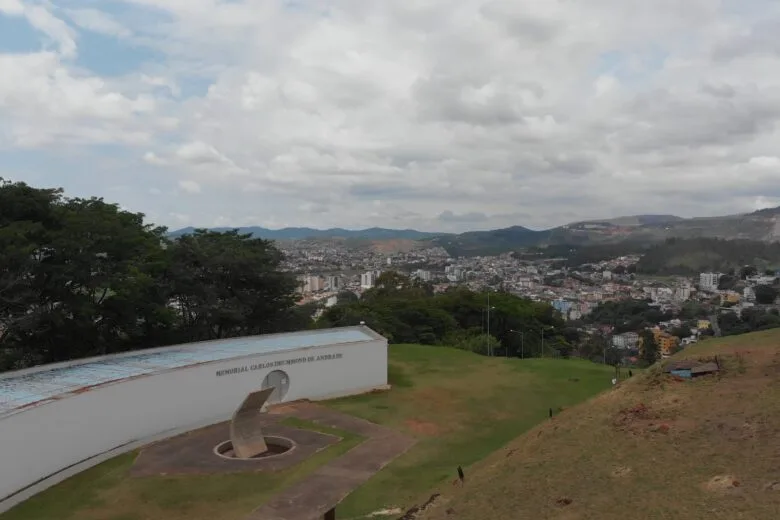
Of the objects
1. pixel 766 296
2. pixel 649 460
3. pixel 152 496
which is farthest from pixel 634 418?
pixel 766 296

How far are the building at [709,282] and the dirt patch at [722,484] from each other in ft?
332

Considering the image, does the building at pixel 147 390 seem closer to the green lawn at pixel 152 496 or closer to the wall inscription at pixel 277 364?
the wall inscription at pixel 277 364

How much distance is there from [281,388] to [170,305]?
43.5 feet

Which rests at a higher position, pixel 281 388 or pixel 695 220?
pixel 695 220

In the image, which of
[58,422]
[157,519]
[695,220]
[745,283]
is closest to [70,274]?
[58,422]

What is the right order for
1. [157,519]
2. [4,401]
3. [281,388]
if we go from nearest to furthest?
[157,519] → [4,401] → [281,388]

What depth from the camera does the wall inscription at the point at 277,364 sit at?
22.0 meters

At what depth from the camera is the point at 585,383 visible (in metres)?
27.2

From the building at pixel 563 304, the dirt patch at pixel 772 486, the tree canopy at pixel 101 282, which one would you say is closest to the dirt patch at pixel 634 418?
the dirt patch at pixel 772 486

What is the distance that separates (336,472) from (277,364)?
7.97 metres

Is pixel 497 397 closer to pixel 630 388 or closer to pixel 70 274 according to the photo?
pixel 630 388

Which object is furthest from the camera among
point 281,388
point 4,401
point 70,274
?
point 70,274

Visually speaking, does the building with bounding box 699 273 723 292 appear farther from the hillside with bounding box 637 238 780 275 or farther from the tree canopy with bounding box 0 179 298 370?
the tree canopy with bounding box 0 179 298 370

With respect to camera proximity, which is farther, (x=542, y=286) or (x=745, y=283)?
(x=542, y=286)
